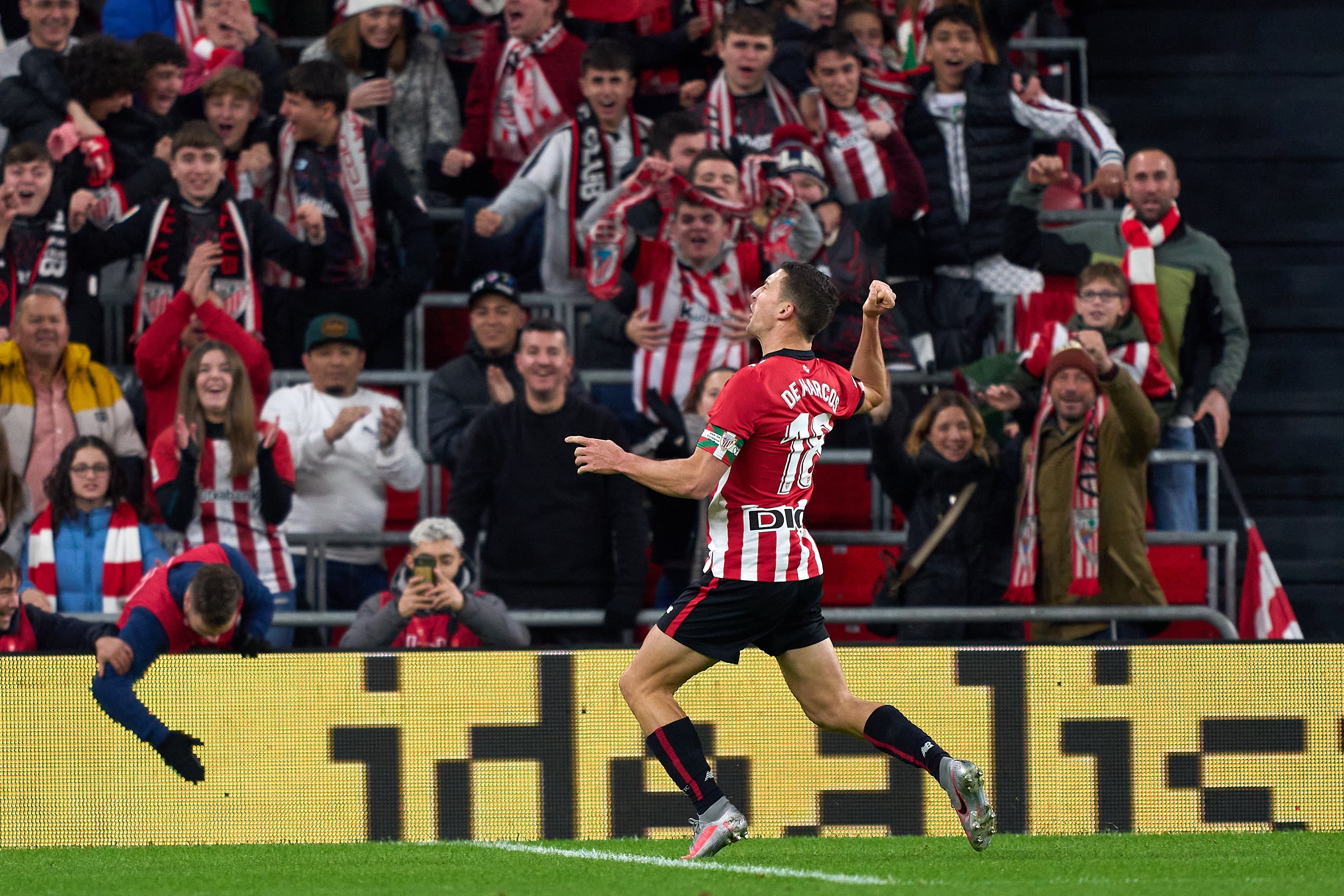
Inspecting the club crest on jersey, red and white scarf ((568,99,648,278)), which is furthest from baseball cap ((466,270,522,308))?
the club crest on jersey

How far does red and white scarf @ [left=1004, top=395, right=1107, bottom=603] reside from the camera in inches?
343

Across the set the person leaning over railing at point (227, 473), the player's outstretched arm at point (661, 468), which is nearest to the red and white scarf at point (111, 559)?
the person leaning over railing at point (227, 473)

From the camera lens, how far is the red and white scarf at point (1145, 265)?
9547 mm

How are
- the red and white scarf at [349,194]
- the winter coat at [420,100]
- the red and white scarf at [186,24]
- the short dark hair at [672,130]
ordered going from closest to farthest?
1. the short dark hair at [672,130]
2. the red and white scarf at [349,194]
3. the winter coat at [420,100]
4. the red and white scarf at [186,24]

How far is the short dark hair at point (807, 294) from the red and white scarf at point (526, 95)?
5057 mm

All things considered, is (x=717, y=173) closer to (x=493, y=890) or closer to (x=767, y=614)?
(x=767, y=614)

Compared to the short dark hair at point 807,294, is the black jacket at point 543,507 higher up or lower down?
lower down

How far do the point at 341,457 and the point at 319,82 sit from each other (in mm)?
2126

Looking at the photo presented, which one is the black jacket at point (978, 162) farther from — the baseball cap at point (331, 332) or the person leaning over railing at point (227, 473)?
the person leaning over railing at point (227, 473)

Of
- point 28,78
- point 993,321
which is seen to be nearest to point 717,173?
point 993,321

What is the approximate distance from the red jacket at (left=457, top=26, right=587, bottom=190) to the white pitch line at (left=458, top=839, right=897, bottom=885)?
16.2ft

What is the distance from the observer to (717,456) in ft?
18.6

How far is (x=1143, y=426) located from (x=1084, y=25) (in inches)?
206

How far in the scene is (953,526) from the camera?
8789mm
